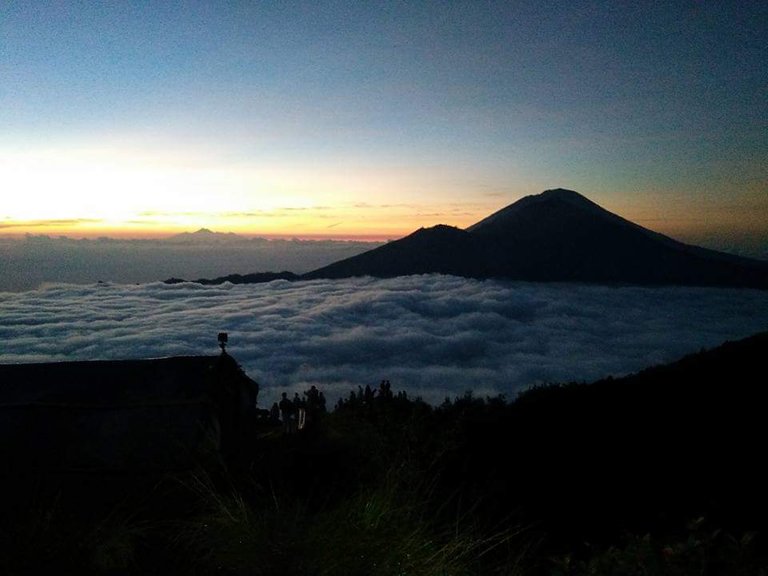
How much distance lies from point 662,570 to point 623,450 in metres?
10.9

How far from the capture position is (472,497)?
7.79 metres

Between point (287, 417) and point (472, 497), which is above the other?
point (472, 497)

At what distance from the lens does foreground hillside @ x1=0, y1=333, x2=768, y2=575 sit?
15.8 feet

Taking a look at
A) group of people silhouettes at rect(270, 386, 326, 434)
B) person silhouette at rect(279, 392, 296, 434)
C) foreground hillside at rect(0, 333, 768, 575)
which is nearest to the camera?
foreground hillside at rect(0, 333, 768, 575)

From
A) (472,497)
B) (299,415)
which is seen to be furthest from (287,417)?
(472,497)

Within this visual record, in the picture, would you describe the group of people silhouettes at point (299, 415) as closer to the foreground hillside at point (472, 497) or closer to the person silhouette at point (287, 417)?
the person silhouette at point (287, 417)

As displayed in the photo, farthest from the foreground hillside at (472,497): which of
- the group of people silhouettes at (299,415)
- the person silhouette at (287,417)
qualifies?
the person silhouette at (287,417)

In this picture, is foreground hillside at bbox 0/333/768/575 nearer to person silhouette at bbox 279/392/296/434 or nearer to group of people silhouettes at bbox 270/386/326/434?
group of people silhouettes at bbox 270/386/326/434

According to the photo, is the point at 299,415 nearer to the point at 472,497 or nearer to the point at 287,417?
the point at 287,417

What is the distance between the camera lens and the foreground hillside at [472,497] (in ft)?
15.8

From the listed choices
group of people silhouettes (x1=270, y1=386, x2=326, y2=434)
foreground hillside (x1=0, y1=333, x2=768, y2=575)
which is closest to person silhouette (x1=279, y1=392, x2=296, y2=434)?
group of people silhouettes (x1=270, y1=386, x2=326, y2=434)

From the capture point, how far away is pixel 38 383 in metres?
17.2

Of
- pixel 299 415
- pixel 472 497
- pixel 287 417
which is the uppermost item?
pixel 472 497

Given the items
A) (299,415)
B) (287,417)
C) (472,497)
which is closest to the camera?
(472,497)
